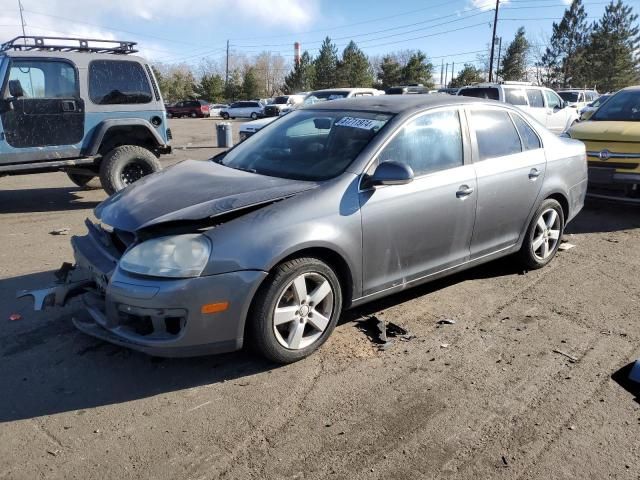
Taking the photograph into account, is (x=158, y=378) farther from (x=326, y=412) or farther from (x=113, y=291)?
(x=326, y=412)

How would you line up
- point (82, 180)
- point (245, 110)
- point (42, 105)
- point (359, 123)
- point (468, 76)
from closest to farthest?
point (359, 123), point (42, 105), point (82, 180), point (245, 110), point (468, 76)

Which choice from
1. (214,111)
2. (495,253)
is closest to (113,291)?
(495,253)

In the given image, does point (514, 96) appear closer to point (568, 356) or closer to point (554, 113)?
point (554, 113)

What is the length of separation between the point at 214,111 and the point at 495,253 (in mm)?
48656

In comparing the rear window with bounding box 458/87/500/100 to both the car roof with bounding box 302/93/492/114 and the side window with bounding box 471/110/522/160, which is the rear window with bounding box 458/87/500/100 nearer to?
the side window with bounding box 471/110/522/160

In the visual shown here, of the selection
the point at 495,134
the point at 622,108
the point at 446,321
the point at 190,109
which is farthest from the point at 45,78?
the point at 190,109

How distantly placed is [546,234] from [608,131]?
10.7 ft

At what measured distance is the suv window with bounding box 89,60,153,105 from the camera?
7.61m

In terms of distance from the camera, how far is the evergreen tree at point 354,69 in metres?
65.4

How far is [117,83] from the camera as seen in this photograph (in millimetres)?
7840

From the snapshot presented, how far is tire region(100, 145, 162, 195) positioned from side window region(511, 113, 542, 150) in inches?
212

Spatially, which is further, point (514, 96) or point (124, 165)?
point (514, 96)

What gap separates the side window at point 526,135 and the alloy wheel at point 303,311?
8.51ft

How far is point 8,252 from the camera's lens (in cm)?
567
